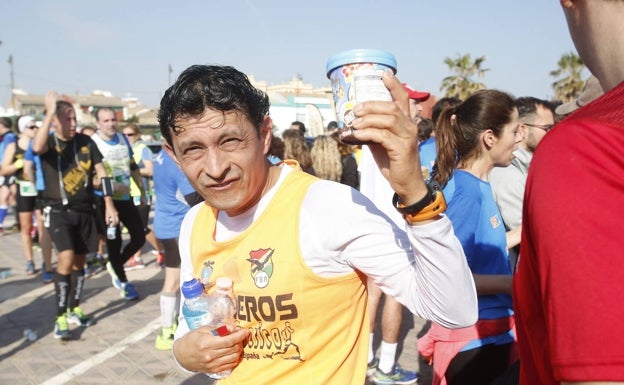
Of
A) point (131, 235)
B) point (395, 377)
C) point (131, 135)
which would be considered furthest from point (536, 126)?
point (131, 135)

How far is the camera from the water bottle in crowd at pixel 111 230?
230 inches

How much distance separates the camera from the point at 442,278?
1321mm

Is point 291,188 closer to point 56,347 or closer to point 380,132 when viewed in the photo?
point 380,132

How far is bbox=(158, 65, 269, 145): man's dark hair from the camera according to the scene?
180cm

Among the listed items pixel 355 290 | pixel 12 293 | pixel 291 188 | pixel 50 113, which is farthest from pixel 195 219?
pixel 12 293

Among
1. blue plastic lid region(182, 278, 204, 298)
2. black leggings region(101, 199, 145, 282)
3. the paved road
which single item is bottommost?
the paved road

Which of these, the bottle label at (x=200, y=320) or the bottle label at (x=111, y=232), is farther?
the bottle label at (x=111, y=232)

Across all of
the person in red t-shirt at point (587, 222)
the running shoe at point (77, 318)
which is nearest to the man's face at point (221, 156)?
the person in red t-shirt at point (587, 222)

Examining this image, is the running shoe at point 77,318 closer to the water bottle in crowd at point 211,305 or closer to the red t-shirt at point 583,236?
the water bottle in crowd at point 211,305

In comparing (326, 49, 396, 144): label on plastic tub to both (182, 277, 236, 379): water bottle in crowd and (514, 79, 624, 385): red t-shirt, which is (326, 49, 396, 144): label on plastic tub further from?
(182, 277, 236, 379): water bottle in crowd

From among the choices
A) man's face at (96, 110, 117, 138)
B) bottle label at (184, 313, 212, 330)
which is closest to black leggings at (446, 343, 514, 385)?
bottle label at (184, 313, 212, 330)

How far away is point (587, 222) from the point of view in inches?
29.6

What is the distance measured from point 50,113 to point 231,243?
4165 mm

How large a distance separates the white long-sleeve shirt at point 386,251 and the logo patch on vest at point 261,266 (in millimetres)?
136
